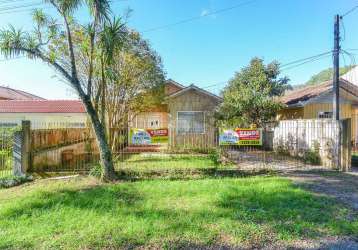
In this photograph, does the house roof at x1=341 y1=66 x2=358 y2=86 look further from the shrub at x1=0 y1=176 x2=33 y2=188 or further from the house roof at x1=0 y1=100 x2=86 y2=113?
the shrub at x1=0 y1=176 x2=33 y2=188

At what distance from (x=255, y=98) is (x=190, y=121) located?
14.6 ft

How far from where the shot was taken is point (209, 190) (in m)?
6.81

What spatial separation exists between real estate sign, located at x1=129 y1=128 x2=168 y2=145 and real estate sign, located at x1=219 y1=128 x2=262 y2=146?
82.1 inches

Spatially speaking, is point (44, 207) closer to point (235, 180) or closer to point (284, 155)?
point (235, 180)

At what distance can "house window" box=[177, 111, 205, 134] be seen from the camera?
669 inches

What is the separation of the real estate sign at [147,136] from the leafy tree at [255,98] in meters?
5.40

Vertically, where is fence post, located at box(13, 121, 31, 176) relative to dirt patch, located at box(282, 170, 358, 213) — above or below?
above

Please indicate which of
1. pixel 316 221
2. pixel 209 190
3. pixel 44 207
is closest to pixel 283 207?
pixel 316 221

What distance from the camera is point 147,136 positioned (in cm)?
910

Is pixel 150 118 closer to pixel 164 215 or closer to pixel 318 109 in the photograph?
pixel 318 109

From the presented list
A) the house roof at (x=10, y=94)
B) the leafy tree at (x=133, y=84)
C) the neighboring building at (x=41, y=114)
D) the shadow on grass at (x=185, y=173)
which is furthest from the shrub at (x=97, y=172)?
the house roof at (x=10, y=94)

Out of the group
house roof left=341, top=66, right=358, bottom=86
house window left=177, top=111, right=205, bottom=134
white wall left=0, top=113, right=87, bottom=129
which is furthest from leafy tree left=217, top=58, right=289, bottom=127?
house roof left=341, top=66, right=358, bottom=86

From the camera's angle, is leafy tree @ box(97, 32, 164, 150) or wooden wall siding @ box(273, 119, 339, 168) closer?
wooden wall siding @ box(273, 119, 339, 168)

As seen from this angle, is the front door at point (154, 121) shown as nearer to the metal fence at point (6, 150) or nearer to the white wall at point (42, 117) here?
the white wall at point (42, 117)
